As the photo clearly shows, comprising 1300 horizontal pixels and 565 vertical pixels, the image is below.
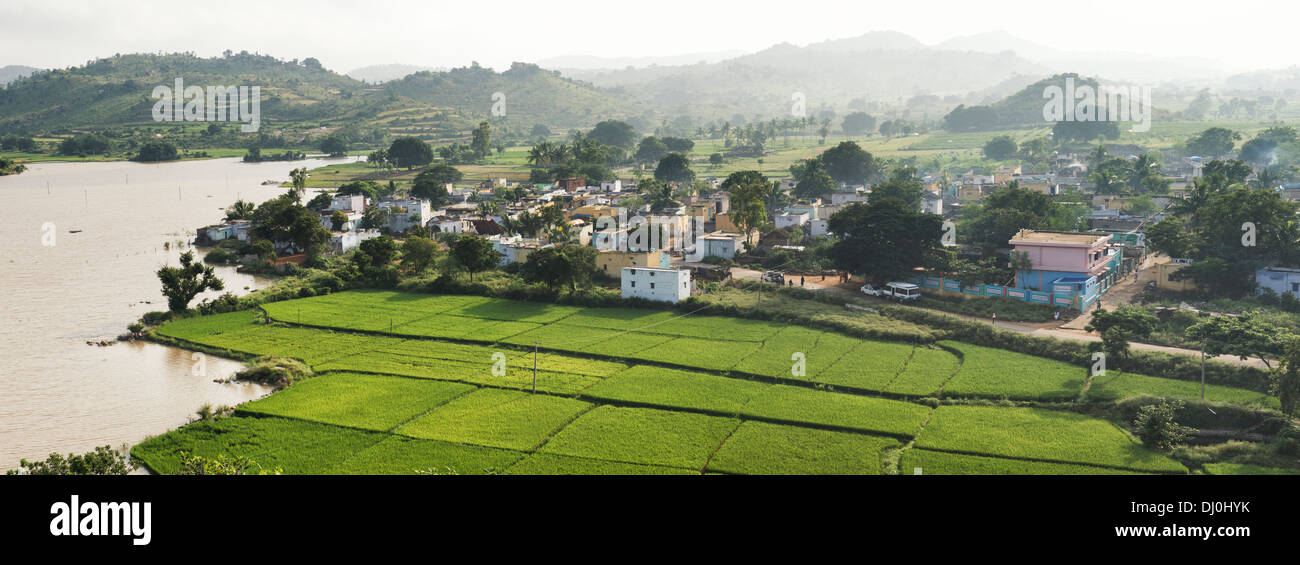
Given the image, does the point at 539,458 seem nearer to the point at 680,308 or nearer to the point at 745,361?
the point at 745,361

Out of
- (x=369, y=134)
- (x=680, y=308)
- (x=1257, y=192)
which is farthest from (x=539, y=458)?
(x=369, y=134)

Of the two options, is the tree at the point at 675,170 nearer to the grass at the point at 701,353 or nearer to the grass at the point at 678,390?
the grass at the point at 701,353

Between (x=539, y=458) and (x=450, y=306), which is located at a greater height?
(x=450, y=306)

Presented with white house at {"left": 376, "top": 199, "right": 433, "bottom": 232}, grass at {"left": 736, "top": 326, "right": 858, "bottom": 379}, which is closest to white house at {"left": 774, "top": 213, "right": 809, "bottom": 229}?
grass at {"left": 736, "top": 326, "right": 858, "bottom": 379}

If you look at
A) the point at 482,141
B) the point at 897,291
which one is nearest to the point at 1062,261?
the point at 897,291

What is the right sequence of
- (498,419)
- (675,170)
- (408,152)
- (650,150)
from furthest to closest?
1. (650,150)
2. (408,152)
3. (675,170)
4. (498,419)

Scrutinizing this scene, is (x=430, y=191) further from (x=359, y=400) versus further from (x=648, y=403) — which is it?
(x=648, y=403)
